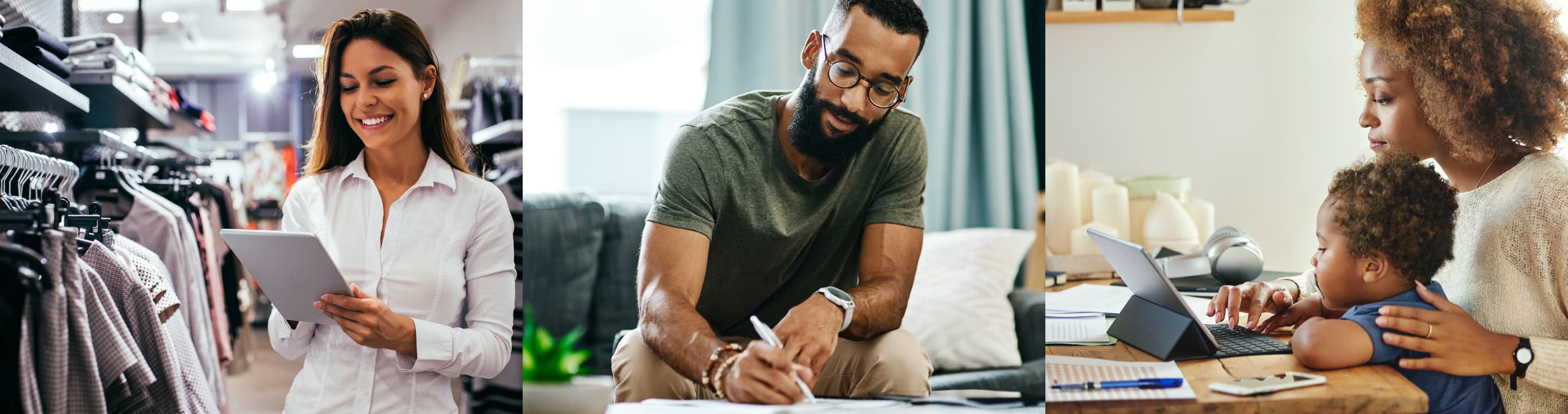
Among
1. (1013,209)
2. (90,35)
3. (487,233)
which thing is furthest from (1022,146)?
(90,35)

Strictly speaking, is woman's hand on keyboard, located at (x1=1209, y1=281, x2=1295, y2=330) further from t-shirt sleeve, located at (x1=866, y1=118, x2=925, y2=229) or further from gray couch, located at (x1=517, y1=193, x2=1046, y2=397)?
t-shirt sleeve, located at (x1=866, y1=118, x2=925, y2=229)

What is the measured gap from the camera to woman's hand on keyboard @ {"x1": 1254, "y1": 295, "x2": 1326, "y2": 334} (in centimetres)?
160

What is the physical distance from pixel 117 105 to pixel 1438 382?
7.53 ft

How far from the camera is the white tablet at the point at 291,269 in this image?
135cm

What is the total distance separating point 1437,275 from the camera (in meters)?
1.63

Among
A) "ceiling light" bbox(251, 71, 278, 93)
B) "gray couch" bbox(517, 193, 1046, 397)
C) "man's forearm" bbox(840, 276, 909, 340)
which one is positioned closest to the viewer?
"man's forearm" bbox(840, 276, 909, 340)

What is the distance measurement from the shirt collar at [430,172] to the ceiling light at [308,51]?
0.59 feet

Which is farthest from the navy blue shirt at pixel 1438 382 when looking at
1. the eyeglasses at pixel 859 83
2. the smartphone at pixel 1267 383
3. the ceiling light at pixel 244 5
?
the ceiling light at pixel 244 5

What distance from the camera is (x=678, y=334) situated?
1339 mm

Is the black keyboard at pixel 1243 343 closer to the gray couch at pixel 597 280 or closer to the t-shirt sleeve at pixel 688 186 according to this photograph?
the gray couch at pixel 597 280

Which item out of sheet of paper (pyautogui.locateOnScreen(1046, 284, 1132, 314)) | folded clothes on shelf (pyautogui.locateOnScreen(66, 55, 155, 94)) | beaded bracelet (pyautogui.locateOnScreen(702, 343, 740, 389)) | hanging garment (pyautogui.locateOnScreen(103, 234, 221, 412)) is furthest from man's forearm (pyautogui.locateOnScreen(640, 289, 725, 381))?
folded clothes on shelf (pyautogui.locateOnScreen(66, 55, 155, 94))

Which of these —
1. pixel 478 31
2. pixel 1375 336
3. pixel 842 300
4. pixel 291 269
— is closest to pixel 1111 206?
pixel 1375 336

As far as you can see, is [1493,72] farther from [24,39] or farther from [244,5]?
[24,39]

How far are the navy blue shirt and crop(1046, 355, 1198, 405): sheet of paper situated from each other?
36cm
